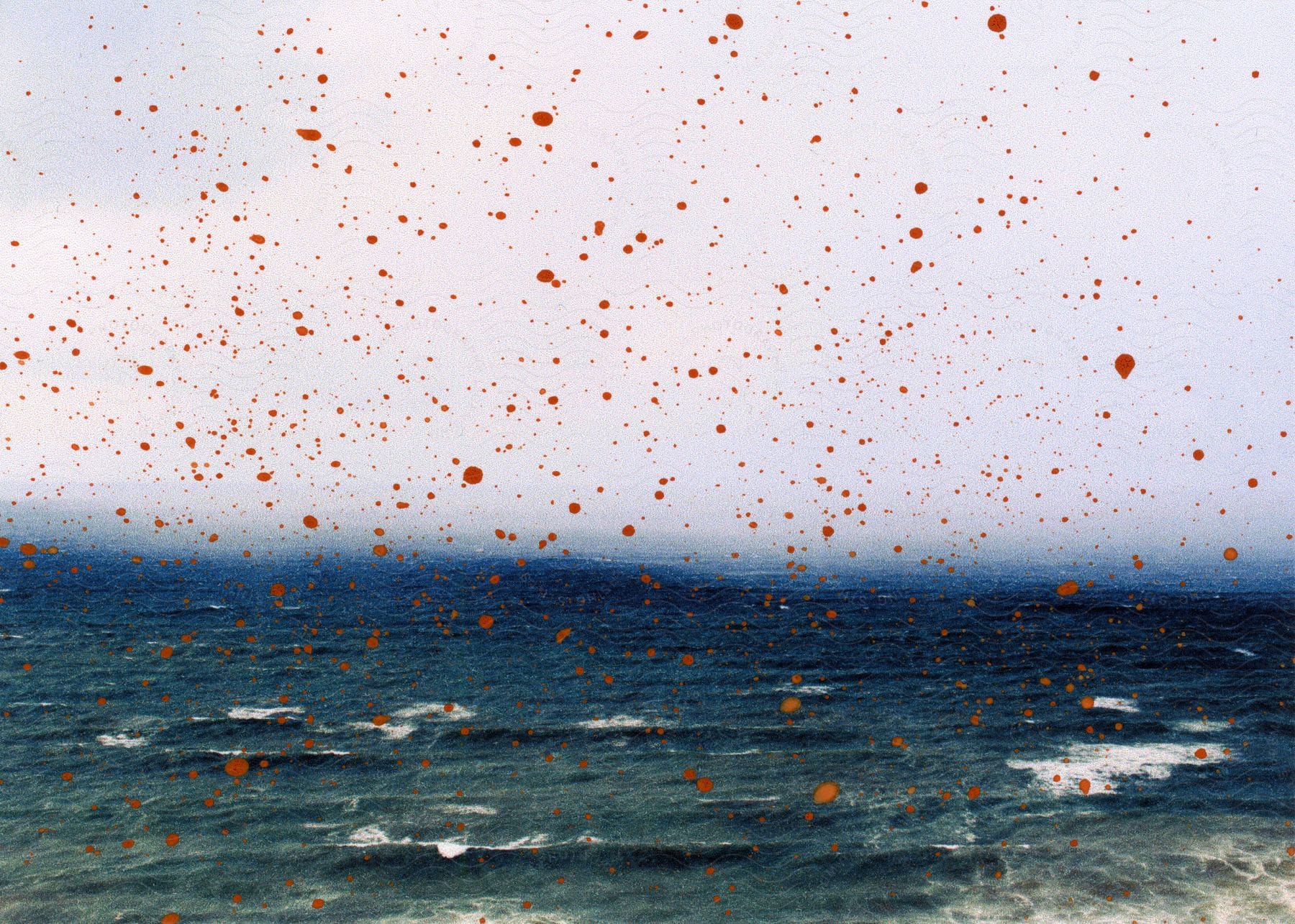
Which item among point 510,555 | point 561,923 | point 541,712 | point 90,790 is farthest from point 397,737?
point 510,555

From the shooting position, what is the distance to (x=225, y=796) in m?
29.9

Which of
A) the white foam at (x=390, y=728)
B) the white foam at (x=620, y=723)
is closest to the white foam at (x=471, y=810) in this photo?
the white foam at (x=390, y=728)

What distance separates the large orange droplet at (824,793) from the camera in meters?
29.0

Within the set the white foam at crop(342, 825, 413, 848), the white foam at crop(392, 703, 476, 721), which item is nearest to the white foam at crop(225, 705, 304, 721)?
the white foam at crop(392, 703, 476, 721)

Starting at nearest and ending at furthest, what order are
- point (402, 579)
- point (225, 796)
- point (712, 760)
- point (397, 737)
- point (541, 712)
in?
1. point (225, 796)
2. point (712, 760)
3. point (397, 737)
4. point (541, 712)
5. point (402, 579)

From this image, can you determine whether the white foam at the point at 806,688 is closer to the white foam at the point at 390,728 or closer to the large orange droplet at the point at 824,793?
the large orange droplet at the point at 824,793

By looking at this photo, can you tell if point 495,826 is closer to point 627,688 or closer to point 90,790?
point 90,790

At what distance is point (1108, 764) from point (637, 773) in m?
21.4

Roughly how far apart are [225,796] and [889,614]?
6652cm

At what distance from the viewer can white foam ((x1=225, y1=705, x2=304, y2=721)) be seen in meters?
40.8

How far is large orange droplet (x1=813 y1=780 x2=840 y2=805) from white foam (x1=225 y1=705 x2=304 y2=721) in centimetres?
2901

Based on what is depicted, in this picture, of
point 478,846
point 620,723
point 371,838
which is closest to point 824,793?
point 478,846

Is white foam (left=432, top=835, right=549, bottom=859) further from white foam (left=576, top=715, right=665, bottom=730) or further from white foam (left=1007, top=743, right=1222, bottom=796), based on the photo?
white foam (left=1007, top=743, right=1222, bottom=796)

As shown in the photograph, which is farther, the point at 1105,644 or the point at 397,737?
the point at 1105,644
